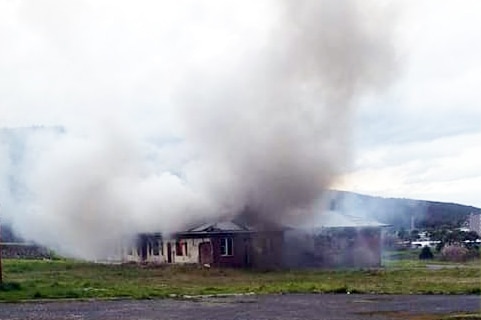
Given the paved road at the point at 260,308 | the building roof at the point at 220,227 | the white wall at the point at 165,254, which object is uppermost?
the building roof at the point at 220,227

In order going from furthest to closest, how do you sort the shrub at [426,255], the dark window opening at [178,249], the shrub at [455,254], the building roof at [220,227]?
the shrub at [426,255] < the shrub at [455,254] < the dark window opening at [178,249] < the building roof at [220,227]

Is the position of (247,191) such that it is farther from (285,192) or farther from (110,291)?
(110,291)

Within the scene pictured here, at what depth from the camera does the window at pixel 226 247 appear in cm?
5412

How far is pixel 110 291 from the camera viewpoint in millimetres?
35594

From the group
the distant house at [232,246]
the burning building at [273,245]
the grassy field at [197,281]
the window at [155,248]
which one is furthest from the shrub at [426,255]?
the window at [155,248]

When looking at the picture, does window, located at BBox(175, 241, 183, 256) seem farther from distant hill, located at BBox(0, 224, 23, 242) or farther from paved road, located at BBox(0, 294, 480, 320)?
paved road, located at BBox(0, 294, 480, 320)

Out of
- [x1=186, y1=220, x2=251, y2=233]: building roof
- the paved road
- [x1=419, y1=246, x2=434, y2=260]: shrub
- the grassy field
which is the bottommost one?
the paved road

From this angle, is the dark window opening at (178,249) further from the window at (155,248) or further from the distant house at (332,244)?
the distant house at (332,244)

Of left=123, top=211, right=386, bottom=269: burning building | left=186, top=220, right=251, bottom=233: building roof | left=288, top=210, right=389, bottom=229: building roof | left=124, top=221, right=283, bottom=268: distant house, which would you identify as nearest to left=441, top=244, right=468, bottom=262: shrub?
left=288, top=210, right=389, bottom=229: building roof

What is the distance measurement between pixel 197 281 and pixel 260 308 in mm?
15545

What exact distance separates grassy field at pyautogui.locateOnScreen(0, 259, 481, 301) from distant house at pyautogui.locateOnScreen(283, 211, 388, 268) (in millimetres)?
4928

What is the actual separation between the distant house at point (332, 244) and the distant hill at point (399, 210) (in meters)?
2.95

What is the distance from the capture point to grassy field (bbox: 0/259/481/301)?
35.2 meters

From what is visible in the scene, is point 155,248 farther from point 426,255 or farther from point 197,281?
point 426,255
